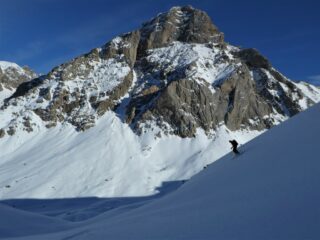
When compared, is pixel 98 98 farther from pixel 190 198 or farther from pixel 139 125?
pixel 190 198

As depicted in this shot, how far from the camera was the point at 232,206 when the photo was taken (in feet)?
47.1

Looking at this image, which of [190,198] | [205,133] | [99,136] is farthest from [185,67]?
[190,198]

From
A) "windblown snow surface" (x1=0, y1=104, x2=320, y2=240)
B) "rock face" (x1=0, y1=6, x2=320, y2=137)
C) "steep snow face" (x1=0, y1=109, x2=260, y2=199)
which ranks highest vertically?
"rock face" (x1=0, y1=6, x2=320, y2=137)

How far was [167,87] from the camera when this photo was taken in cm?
12231

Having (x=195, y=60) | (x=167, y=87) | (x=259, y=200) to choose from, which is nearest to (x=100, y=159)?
(x=167, y=87)

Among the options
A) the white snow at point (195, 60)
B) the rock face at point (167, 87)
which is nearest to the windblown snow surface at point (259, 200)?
the rock face at point (167, 87)

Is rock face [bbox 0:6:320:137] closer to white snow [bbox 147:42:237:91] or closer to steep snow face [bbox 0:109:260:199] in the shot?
white snow [bbox 147:42:237:91]

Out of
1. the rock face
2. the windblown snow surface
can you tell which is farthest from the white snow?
the windblown snow surface

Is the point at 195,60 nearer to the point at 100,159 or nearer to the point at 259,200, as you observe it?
the point at 100,159

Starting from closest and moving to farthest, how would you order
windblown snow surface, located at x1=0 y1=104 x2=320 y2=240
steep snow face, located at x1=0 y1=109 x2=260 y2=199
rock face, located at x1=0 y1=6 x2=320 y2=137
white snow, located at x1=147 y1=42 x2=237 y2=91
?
windblown snow surface, located at x1=0 y1=104 x2=320 y2=240
steep snow face, located at x1=0 y1=109 x2=260 y2=199
rock face, located at x1=0 y1=6 x2=320 y2=137
white snow, located at x1=147 y1=42 x2=237 y2=91

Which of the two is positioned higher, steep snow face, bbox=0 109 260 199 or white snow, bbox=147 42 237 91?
white snow, bbox=147 42 237 91

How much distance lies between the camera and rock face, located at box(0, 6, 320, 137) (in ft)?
399

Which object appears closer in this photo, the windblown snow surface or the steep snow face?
the windblown snow surface

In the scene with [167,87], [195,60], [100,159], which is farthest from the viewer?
[195,60]
